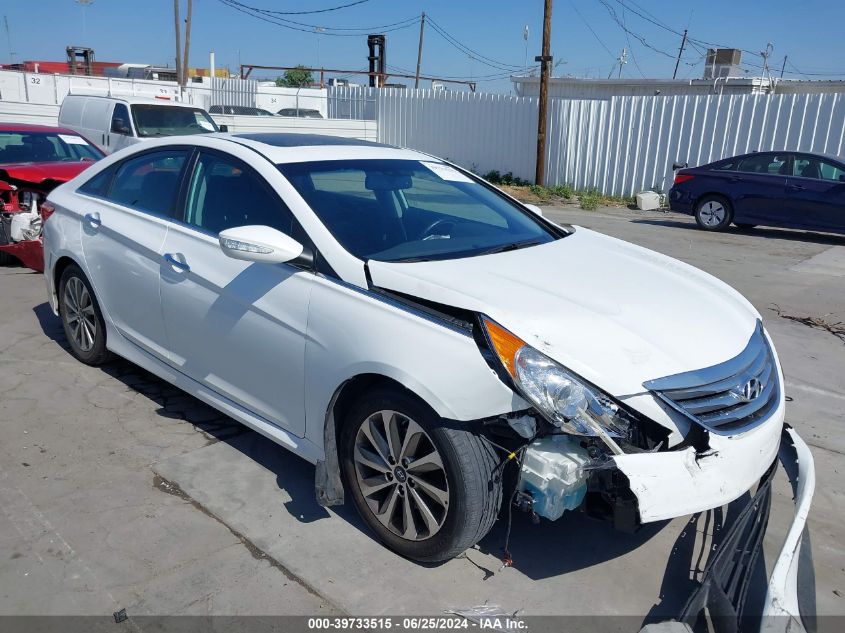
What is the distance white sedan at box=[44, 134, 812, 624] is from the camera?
2.83 metres

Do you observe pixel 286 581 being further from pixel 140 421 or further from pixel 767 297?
pixel 767 297

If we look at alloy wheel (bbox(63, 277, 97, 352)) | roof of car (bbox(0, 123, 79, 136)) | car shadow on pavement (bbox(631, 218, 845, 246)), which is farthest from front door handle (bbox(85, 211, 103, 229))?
car shadow on pavement (bbox(631, 218, 845, 246))

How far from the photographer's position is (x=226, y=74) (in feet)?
183

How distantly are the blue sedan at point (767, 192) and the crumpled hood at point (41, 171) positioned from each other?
32.9 feet

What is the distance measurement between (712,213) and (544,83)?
6.47 m

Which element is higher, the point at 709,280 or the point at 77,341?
the point at 709,280

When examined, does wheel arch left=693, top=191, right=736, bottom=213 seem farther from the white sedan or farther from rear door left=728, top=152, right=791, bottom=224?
the white sedan

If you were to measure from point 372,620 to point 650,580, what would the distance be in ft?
3.88

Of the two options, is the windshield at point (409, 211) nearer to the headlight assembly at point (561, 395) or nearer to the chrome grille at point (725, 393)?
the headlight assembly at point (561, 395)

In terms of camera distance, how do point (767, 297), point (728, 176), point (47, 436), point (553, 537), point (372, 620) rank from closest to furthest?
point (372, 620) → point (553, 537) → point (47, 436) → point (767, 297) → point (728, 176)

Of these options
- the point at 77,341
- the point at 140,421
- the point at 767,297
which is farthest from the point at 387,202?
the point at 767,297

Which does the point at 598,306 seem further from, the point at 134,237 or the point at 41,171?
the point at 41,171

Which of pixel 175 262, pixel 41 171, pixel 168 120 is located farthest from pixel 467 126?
pixel 175 262

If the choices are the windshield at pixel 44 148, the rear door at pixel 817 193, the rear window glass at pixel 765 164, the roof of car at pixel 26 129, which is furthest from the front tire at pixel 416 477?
the rear window glass at pixel 765 164
